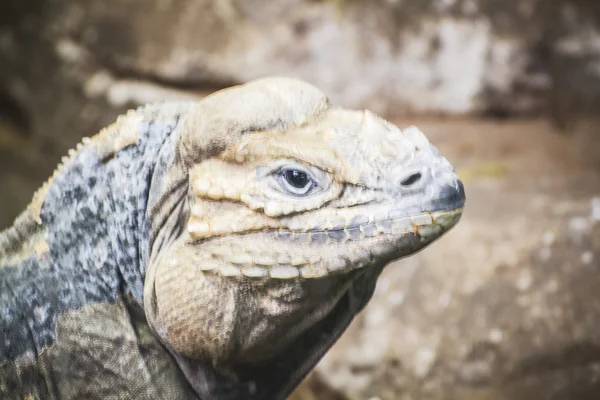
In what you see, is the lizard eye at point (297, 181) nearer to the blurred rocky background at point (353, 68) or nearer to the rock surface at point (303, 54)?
the blurred rocky background at point (353, 68)

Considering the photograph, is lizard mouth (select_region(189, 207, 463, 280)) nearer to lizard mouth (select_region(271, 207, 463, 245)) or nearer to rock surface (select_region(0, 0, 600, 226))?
lizard mouth (select_region(271, 207, 463, 245))

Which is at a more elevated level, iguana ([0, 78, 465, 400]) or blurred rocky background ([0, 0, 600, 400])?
blurred rocky background ([0, 0, 600, 400])

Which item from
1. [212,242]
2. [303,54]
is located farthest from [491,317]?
[303,54]

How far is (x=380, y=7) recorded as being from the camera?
603cm

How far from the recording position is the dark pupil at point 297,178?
1.64 m

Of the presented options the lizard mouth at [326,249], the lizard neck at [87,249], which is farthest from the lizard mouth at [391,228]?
the lizard neck at [87,249]

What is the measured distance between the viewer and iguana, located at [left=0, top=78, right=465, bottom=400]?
1.62 meters

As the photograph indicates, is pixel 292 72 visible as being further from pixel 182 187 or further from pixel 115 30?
pixel 182 187

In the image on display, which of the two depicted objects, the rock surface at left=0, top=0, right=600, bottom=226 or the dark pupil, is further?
the rock surface at left=0, top=0, right=600, bottom=226

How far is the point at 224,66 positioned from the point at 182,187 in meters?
4.35

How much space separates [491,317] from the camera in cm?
387

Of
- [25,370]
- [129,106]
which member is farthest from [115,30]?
[25,370]

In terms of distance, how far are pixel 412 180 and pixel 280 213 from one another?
1.10 ft

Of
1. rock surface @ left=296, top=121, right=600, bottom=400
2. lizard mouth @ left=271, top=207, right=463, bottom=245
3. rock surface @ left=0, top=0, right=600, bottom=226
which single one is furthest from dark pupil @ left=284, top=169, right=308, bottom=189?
rock surface @ left=0, top=0, right=600, bottom=226
